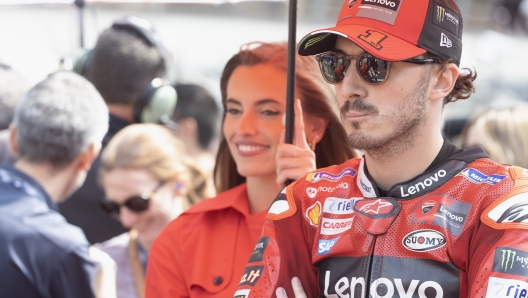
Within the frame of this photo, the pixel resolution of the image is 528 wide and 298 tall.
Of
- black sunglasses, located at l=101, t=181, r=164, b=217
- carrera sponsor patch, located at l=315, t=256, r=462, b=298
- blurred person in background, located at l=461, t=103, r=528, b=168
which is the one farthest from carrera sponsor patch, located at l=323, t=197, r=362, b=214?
blurred person in background, located at l=461, t=103, r=528, b=168

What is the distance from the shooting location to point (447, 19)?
1.97m

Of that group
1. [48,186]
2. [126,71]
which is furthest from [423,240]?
[126,71]

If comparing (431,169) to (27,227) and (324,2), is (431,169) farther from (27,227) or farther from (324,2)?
(324,2)

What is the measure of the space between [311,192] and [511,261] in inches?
23.7

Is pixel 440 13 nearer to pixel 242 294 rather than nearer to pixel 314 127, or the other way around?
pixel 242 294

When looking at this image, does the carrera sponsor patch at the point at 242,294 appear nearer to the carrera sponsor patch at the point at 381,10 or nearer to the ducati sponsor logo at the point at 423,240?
the ducati sponsor logo at the point at 423,240

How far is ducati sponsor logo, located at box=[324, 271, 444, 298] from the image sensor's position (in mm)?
1720

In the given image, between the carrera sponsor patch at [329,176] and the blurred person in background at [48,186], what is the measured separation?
3.92 feet

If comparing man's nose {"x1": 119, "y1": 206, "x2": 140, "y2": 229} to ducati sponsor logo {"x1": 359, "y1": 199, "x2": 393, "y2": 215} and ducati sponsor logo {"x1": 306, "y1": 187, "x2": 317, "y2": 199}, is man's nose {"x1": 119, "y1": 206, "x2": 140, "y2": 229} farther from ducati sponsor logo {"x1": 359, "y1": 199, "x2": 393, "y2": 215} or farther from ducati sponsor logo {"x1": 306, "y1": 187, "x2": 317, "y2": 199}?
ducati sponsor logo {"x1": 359, "y1": 199, "x2": 393, "y2": 215}

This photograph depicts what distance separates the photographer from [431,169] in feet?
6.25

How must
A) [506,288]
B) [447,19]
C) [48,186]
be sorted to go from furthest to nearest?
[48,186] → [447,19] → [506,288]

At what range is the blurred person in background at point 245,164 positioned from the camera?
264cm

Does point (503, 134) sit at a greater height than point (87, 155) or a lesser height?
lesser

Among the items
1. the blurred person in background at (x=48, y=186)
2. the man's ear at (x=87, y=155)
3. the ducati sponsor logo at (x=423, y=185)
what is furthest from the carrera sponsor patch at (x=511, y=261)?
the man's ear at (x=87, y=155)
